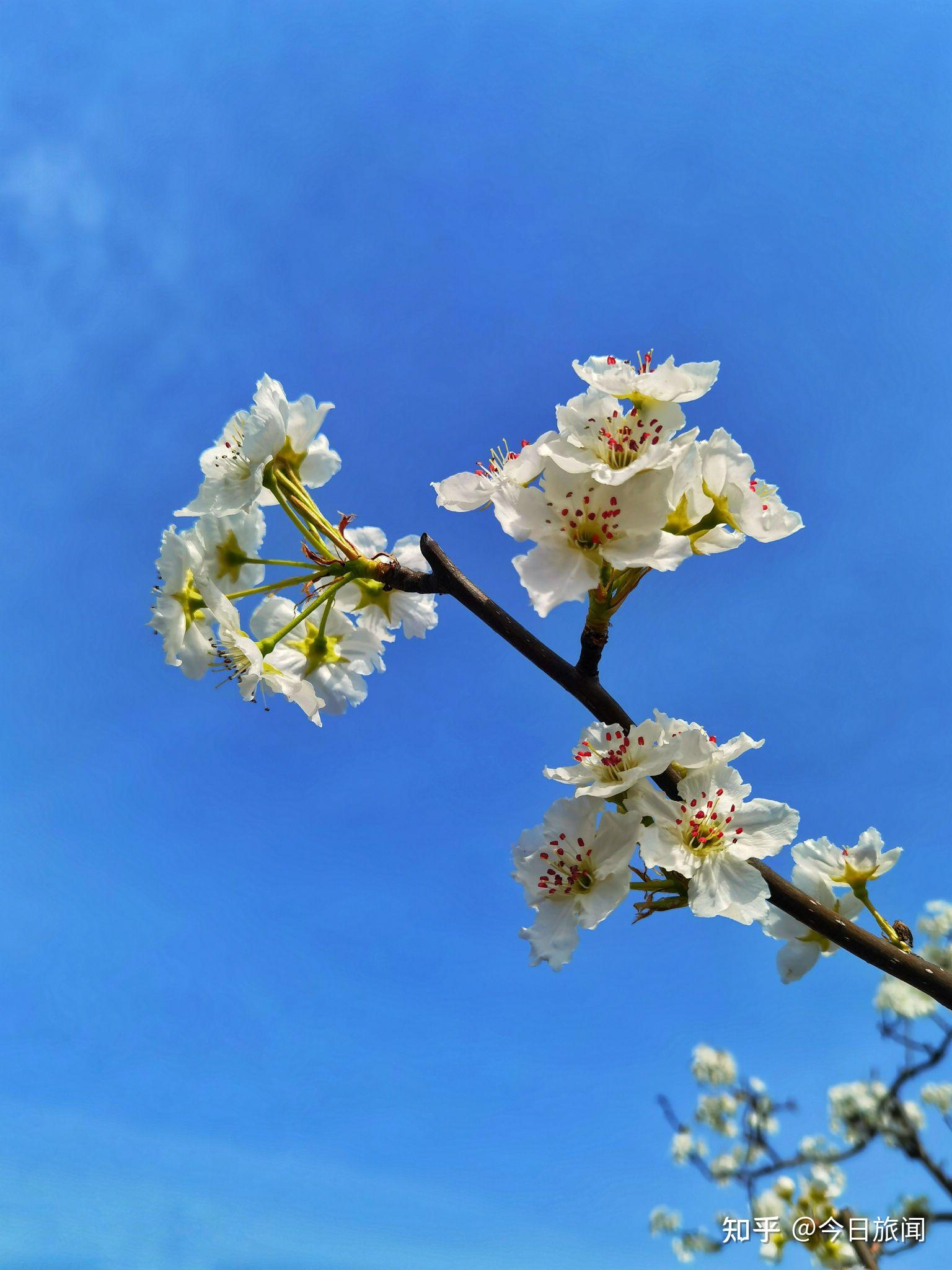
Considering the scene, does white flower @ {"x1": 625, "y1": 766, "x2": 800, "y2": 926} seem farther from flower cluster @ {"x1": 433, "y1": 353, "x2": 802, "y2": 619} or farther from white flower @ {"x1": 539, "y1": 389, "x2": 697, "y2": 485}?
white flower @ {"x1": 539, "y1": 389, "x2": 697, "y2": 485}

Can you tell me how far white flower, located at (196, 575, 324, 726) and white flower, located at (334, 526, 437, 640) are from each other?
1.39 ft

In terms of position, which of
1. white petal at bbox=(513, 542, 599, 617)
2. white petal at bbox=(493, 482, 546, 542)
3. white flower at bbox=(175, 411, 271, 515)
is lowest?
white petal at bbox=(513, 542, 599, 617)

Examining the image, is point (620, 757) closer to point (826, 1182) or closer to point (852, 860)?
point (852, 860)

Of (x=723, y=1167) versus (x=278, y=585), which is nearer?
(x=278, y=585)

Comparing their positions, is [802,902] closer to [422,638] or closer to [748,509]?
[748,509]

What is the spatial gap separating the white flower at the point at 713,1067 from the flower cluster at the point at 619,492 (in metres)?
10.5

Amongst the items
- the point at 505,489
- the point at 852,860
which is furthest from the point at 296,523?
the point at 852,860

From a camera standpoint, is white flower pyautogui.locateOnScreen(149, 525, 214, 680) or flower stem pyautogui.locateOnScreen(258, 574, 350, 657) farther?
white flower pyautogui.locateOnScreen(149, 525, 214, 680)

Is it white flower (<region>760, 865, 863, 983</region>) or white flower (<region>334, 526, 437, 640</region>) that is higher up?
white flower (<region>334, 526, 437, 640</region>)

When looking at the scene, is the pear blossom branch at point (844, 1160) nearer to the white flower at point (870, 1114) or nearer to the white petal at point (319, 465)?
the white flower at point (870, 1114)

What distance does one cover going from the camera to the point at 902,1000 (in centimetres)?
698

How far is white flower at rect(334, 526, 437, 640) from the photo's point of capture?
2.71 meters

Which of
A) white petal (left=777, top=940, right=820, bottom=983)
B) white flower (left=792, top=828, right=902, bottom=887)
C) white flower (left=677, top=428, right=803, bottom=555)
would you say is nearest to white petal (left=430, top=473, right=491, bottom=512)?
white flower (left=677, top=428, right=803, bottom=555)

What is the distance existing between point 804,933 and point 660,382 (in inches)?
61.7
